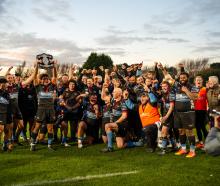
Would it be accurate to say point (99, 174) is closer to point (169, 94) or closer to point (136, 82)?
point (169, 94)

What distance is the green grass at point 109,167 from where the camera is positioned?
6570 millimetres

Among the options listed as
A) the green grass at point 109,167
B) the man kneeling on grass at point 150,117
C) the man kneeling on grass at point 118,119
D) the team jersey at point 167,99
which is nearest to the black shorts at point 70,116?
the man kneeling on grass at point 118,119

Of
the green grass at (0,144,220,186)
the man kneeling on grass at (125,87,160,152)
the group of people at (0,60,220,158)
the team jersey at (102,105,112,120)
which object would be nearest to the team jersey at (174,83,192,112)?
the group of people at (0,60,220,158)

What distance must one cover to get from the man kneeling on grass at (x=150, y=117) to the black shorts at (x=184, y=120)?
0.93 metres

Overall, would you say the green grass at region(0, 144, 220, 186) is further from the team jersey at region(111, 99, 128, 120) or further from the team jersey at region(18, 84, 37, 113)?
the team jersey at region(18, 84, 37, 113)

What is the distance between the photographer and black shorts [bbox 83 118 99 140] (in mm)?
11539

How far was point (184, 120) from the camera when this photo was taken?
356 inches

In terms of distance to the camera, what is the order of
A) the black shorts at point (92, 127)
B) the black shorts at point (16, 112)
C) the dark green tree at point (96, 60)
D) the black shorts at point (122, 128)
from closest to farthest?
the black shorts at point (122, 128) → the black shorts at point (16, 112) → the black shorts at point (92, 127) → the dark green tree at point (96, 60)

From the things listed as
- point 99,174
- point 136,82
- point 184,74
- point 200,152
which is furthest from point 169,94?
point 99,174

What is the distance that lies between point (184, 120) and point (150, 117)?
1.31m

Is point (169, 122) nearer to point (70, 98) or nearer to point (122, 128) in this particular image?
point (122, 128)

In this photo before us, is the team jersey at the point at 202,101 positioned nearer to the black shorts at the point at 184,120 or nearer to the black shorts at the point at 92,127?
the black shorts at the point at 184,120

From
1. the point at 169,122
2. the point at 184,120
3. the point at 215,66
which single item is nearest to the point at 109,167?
the point at 184,120

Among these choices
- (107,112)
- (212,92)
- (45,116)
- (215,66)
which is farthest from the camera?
(215,66)
